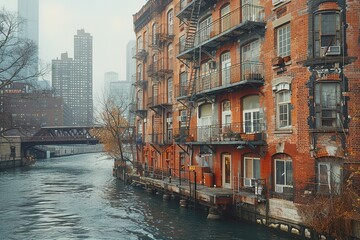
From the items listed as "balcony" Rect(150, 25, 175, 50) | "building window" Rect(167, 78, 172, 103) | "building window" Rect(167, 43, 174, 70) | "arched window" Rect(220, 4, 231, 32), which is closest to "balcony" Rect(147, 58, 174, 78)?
"building window" Rect(167, 43, 174, 70)

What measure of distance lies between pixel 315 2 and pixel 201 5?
40.3ft

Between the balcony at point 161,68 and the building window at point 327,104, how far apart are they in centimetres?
2054

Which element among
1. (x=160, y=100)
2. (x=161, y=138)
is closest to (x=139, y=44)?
(x=160, y=100)

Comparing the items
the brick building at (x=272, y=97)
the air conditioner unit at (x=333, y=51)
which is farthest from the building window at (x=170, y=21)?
the air conditioner unit at (x=333, y=51)

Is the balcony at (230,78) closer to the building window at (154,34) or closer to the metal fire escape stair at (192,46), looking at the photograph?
the metal fire escape stair at (192,46)

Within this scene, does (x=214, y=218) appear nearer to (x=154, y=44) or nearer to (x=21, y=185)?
(x=154, y=44)

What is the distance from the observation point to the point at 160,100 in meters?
41.5

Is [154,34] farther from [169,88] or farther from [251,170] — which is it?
[251,170]

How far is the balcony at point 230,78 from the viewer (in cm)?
2431

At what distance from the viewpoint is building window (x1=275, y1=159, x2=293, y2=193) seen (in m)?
22.0

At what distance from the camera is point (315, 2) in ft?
67.5

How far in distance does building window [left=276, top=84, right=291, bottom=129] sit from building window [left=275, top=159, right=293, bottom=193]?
194cm

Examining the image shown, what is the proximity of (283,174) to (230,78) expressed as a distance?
7.51 m

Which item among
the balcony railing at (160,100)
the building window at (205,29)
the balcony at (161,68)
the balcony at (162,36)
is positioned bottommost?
the balcony railing at (160,100)
